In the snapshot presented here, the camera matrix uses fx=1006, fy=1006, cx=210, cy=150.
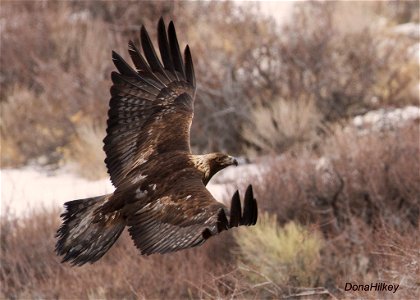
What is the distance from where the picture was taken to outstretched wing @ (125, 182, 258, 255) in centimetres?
598

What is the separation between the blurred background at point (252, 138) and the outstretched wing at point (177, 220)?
A: 4.32ft

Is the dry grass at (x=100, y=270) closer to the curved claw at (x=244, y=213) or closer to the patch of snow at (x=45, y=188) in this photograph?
the patch of snow at (x=45, y=188)

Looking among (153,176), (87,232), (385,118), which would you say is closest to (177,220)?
(153,176)

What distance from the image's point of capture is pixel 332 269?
31.8 ft

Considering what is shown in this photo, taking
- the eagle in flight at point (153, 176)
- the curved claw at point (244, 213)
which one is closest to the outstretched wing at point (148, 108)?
the eagle in flight at point (153, 176)

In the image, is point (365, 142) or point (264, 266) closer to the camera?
point (264, 266)

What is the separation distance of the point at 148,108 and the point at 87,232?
3.90 feet

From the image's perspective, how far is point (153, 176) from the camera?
677cm

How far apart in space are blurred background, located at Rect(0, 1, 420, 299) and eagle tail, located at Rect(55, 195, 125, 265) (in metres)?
1.01

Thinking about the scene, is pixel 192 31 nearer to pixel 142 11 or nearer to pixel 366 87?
pixel 142 11

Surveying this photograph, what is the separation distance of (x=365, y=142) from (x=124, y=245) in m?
2.99

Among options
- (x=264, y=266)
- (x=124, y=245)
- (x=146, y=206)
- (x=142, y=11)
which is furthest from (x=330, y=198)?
(x=142, y=11)

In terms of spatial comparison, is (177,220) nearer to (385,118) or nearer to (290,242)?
(290,242)

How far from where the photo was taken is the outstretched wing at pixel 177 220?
5.98m
